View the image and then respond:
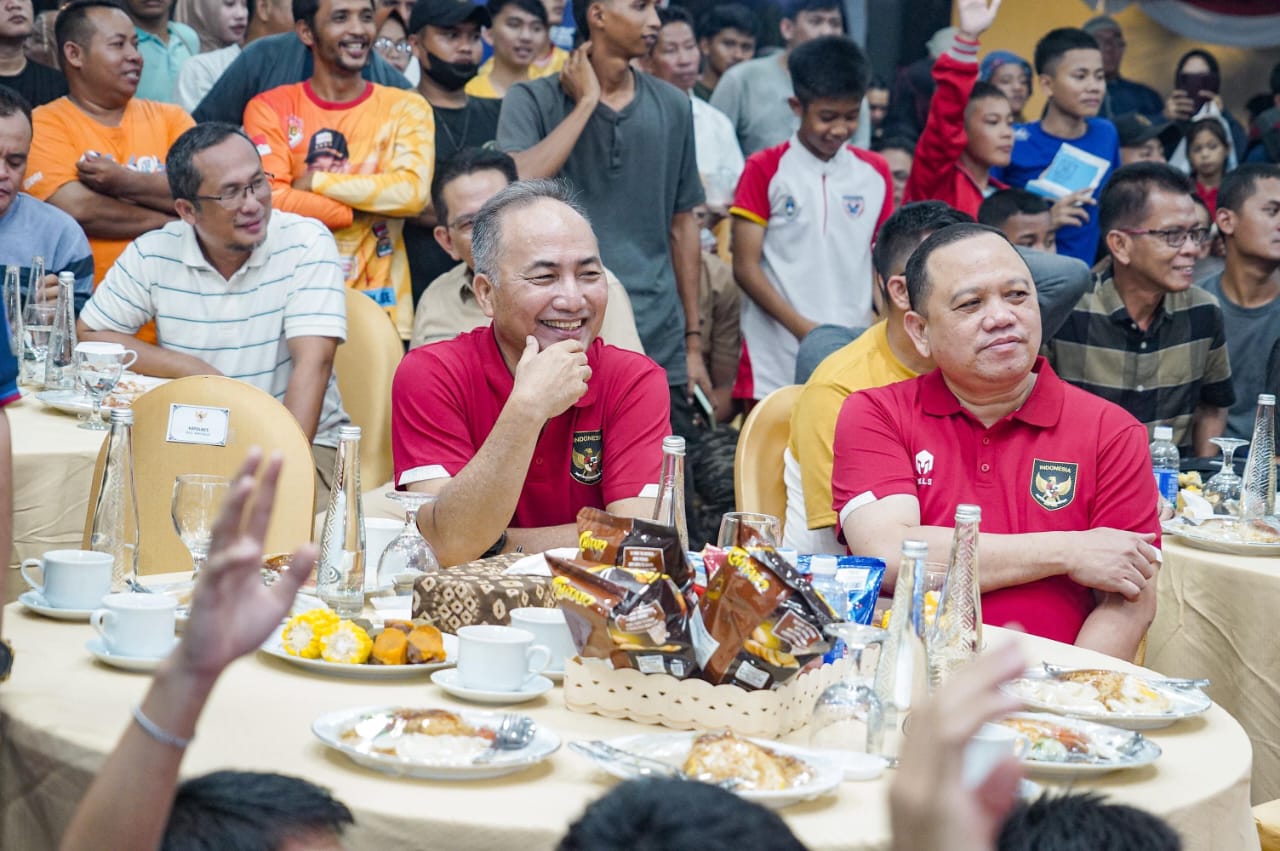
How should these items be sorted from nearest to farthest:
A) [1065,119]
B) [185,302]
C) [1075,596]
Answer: [1075,596] < [185,302] < [1065,119]

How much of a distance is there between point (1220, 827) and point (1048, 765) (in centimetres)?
20

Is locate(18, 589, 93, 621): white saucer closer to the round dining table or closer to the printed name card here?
the round dining table

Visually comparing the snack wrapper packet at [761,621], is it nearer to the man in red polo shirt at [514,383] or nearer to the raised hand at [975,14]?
the man in red polo shirt at [514,383]

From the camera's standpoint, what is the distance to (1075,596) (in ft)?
8.26

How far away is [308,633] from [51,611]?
395mm

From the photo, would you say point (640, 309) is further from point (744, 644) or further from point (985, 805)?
point (985, 805)

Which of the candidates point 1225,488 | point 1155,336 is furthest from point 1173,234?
point 1225,488

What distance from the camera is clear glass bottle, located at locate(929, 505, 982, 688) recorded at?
179 cm

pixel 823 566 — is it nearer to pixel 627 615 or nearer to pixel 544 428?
pixel 627 615

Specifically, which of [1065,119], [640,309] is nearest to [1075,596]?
[640,309]

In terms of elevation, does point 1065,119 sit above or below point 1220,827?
above

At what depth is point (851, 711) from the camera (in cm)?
161

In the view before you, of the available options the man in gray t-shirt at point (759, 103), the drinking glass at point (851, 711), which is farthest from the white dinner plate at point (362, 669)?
the man in gray t-shirt at point (759, 103)

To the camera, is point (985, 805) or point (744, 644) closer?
point (985, 805)
